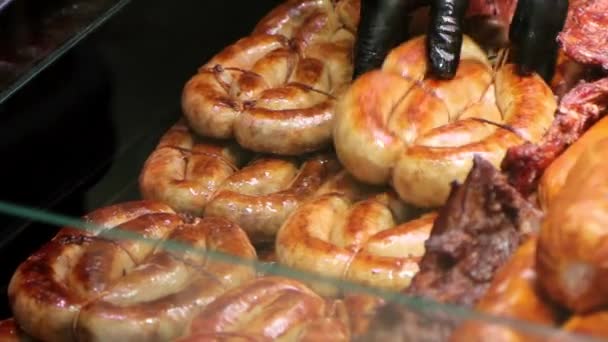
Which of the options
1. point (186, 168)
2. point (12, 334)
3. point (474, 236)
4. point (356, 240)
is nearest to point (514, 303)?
point (474, 236)

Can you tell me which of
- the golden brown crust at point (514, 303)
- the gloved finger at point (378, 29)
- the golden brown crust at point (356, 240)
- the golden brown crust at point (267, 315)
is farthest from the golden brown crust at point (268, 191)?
the golden brown crust at point (514, 303)

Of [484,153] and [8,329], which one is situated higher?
[484,153]

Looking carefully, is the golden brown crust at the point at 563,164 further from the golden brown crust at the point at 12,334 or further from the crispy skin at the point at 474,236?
the golden brown crust at the point at 12,334

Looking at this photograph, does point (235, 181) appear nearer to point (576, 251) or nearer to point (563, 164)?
point (563, 164)

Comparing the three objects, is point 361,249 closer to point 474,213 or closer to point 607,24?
point 474,213

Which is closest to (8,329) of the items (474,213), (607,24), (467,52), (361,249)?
(361,249)

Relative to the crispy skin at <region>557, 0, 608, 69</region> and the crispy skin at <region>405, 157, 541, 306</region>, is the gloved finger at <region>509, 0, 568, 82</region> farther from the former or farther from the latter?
the crispy skin at <region>405, 157, 541, 306</region>

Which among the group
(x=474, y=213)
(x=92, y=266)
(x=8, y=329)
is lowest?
(x=8, y=329)
